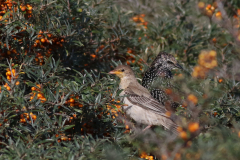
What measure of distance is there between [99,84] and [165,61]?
2.66 m

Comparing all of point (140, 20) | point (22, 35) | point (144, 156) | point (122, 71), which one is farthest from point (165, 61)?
point (22, 35)

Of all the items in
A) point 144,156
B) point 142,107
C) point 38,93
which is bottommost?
point 142,107

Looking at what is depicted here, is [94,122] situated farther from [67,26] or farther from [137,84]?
[137,84]

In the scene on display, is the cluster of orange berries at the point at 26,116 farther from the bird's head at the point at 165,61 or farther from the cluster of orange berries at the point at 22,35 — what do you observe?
the bird's head at the point at 165,61

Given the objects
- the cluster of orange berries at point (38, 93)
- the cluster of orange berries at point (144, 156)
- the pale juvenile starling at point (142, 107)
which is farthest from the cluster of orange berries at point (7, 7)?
the cluster of orange berries at point (144, 156)

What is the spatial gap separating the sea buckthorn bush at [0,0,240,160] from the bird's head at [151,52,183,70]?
0.29 metres

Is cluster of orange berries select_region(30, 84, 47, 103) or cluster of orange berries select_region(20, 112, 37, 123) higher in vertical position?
cluster of orange berries select_region(30, 84, 47, 103)

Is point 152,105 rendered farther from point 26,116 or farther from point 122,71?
point 26,116

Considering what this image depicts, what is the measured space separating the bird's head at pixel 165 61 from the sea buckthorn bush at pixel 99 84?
29cm

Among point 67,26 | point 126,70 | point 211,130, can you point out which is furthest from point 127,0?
point 211,130

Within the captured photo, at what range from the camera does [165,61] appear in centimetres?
674

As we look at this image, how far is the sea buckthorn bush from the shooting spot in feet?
12.0

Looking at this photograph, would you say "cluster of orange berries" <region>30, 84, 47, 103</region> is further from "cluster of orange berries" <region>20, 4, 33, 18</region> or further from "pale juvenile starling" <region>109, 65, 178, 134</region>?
"pale juvenile starling" <region>109, 65, 178, 134</region>

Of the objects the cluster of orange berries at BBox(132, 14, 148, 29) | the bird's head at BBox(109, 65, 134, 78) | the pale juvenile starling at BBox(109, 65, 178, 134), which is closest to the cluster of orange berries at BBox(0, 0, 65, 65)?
the bird's head at BBox(109, 65, 134, 78)
